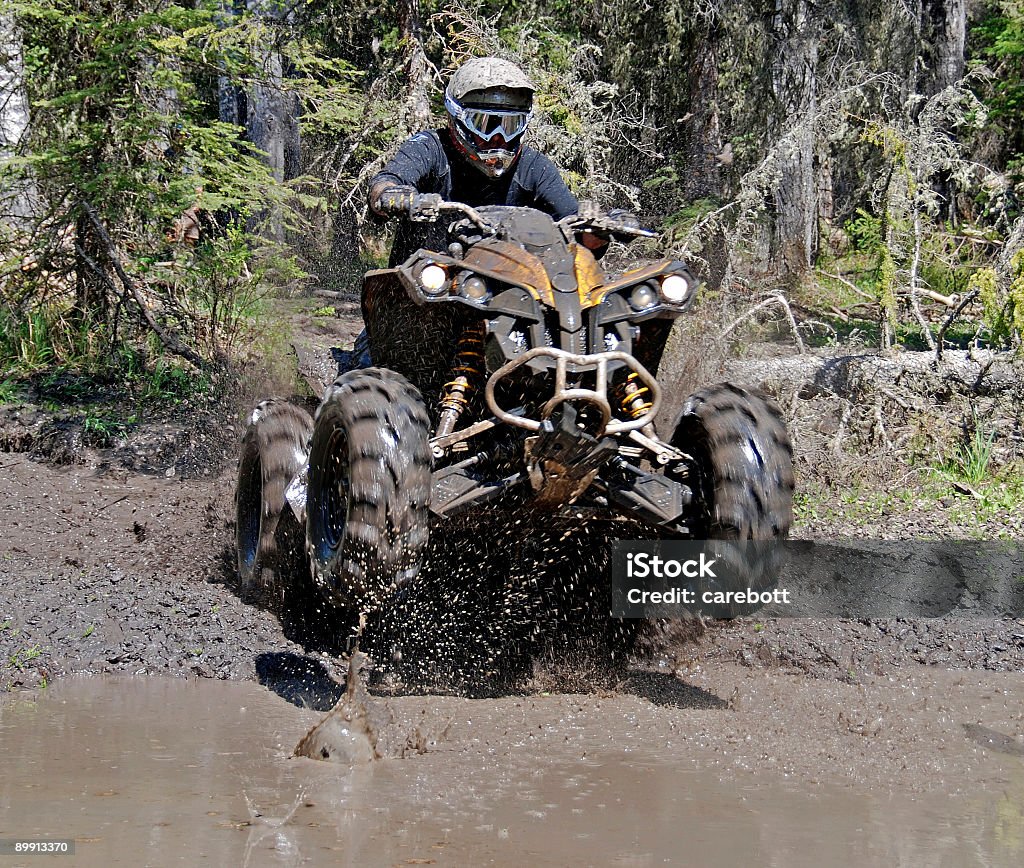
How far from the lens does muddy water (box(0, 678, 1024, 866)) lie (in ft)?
12.1

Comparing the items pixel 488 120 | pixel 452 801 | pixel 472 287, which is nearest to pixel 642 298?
pixel 472 287

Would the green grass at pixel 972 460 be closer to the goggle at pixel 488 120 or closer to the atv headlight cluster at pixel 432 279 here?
the goggle at pixel 488 120

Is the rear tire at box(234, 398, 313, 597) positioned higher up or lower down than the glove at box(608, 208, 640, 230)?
lower down

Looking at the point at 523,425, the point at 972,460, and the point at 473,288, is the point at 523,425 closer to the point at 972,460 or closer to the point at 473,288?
the point at 473,288

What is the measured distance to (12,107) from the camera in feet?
36.1

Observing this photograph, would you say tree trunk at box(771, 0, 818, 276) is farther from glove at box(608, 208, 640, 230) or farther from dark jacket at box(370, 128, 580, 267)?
glove at box(608, 208, 640, 230)

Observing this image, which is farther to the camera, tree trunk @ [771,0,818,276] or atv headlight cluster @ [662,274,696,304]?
tree trunk @ [771,0,818,276]

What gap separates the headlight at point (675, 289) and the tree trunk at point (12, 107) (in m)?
6.54

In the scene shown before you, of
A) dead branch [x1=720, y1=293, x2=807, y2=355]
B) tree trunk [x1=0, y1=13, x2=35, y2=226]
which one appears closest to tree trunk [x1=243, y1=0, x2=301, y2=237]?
tree trunk [x1=0, y1=13, x2=35, y2=226]

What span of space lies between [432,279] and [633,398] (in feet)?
3.39

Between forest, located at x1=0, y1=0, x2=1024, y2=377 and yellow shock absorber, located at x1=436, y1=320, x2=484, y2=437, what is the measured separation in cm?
455

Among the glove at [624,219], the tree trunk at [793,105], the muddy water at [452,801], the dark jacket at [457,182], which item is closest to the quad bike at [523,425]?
the glove at [624,219]

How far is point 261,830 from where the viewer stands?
3.79 meters

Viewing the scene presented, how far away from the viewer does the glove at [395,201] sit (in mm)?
5559
